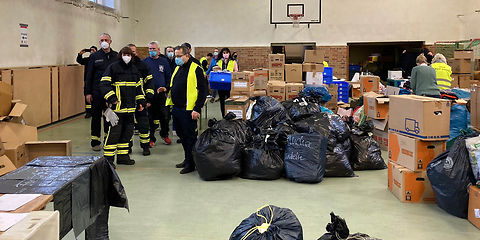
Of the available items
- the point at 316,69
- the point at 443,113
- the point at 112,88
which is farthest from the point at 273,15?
the point at 443,113

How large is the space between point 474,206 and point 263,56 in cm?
1151

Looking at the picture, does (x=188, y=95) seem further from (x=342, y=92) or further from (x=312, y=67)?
(x=342, y=92)

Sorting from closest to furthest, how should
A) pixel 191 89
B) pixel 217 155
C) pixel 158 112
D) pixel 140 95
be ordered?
pixel 217 155, pixel 191 89, pixel 140 95, pixel 158 112

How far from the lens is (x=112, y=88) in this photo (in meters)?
5.34

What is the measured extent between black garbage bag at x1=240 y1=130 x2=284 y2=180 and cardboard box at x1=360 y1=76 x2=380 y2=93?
475 centimetres

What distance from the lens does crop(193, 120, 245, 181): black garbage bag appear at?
4.93 metres

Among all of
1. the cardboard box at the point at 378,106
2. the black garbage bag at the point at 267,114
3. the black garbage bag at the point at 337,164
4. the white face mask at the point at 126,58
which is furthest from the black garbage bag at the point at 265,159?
the cardboard box at the point at 378,106

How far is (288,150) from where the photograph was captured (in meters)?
4.96

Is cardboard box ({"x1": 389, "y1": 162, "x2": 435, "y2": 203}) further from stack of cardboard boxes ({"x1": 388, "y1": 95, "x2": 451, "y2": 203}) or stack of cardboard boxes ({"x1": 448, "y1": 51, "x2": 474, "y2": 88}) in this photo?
stack of cardboard boxes ({"x1": 448, "y1": 51, "x2": 474, "y2": 88})

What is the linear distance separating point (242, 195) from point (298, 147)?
2.70 ft

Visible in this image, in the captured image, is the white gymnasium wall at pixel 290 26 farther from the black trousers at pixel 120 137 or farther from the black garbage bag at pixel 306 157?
the black garbage bag at pixel 306 157

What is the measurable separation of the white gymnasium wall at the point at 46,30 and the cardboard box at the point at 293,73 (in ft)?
15.7

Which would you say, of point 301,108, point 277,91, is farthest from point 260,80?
point 301,108

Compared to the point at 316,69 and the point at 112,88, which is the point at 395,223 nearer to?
the point at 112,88
